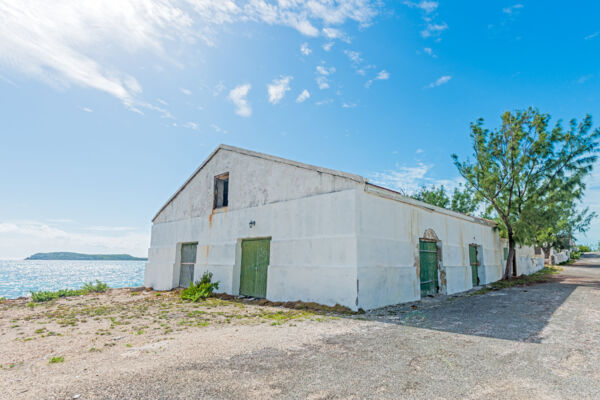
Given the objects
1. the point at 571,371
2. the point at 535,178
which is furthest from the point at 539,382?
the point at 535,178

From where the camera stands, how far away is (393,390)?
3.37 metres

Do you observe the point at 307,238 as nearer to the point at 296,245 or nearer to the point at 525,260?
the point at 296,245

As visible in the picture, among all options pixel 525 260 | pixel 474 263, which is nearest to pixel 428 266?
pixel 474 263

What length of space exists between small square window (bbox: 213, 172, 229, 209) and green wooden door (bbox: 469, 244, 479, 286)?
11901mm

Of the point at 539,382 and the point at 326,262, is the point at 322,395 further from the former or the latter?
the point at 326,262

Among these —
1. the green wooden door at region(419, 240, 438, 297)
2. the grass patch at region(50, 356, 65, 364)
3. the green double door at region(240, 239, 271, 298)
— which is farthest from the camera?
the green wooden door at region(419, 240, 438, 297)

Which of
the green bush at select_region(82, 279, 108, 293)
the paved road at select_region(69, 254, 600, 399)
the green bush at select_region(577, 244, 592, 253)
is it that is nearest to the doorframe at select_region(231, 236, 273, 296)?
the paved road at select_region(69, 254, 600, 399)

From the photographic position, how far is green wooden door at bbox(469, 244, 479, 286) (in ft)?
49.8

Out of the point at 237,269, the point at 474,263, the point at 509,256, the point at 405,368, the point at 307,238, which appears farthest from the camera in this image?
the point at 509,256

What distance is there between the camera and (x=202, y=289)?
12.1 metres

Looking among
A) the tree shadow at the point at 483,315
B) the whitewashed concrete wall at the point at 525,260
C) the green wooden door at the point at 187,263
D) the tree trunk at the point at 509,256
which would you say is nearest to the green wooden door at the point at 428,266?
the tree shadow at the point at 483,315

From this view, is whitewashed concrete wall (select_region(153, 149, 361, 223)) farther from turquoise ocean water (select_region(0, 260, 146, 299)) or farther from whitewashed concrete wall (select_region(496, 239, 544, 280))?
whitewashed concrete wall (select_region(496, 239, 544, 280))

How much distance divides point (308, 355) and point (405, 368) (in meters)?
1.36

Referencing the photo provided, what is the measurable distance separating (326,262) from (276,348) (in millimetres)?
4219
